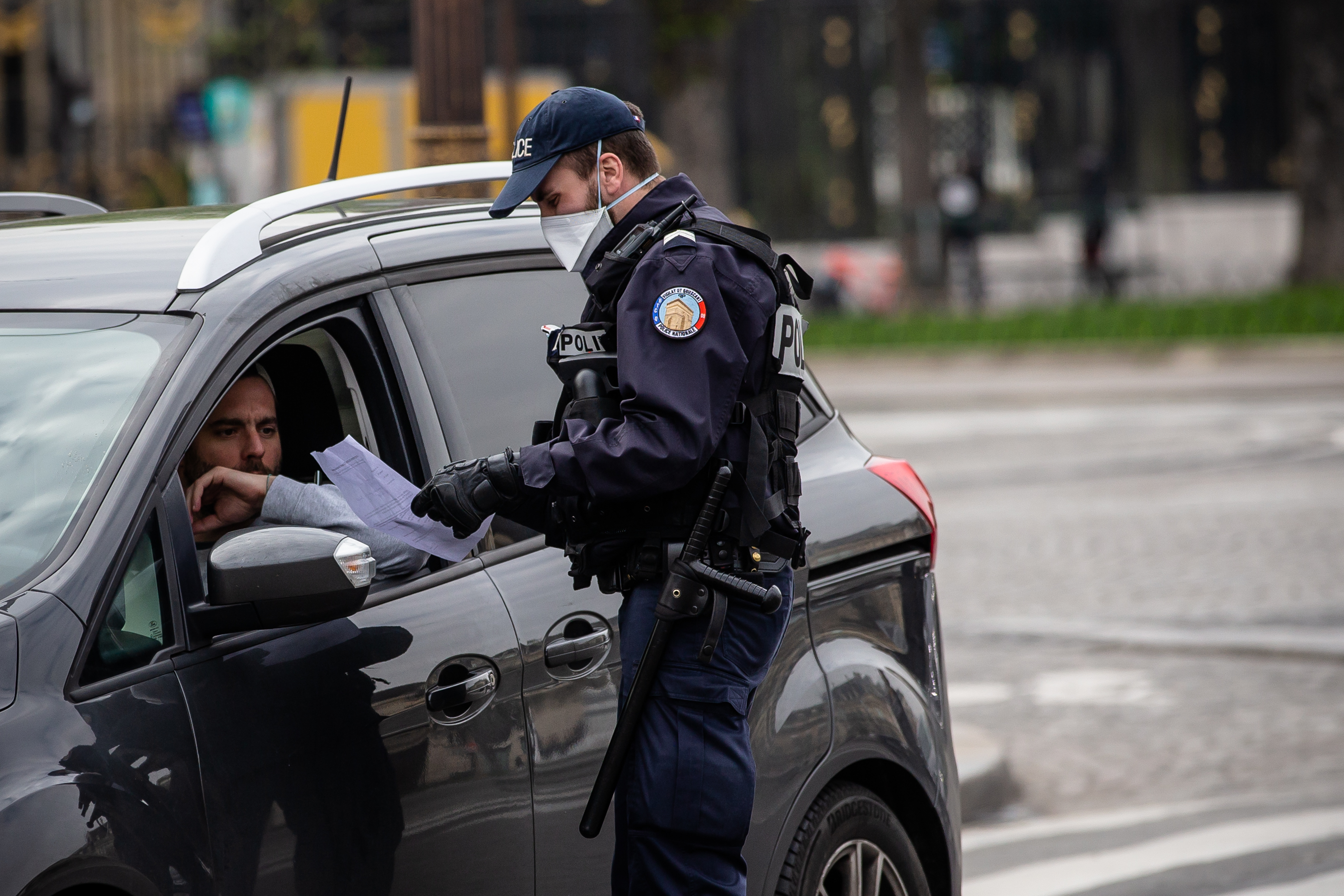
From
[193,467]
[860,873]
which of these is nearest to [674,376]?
[193,467]

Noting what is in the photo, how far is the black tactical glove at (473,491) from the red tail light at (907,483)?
1176mm

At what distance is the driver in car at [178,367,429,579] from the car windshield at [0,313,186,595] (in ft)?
0.74

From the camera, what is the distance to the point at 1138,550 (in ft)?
33.2

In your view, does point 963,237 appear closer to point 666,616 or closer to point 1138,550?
point 1138,550

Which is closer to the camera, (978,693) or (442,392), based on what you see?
(442,392)

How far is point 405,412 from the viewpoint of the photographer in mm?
3080

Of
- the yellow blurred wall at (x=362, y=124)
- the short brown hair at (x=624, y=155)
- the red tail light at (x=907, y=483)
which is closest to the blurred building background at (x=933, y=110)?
the yellow blurred wall at (x=362, y=124)

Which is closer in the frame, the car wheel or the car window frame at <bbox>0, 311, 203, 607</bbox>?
the car window frame at <bbox>0, 311, 203, 607</bbox>

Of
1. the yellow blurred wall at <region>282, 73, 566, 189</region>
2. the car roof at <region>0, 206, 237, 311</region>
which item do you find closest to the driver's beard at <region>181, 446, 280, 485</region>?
the car roof at <region>0, 206, 237, 311</region>

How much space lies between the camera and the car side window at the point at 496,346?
3.15m

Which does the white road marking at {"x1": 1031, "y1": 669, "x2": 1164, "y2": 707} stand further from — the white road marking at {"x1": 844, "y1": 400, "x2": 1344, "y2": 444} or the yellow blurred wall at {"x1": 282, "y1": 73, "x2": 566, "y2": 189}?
the white road marking at {"x1": 844, "y1": 400, "x2": 1344, "y2": 444}

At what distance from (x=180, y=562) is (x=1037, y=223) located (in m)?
31.1

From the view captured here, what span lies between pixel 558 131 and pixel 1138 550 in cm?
769

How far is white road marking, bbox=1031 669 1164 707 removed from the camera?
7254 millimetres
